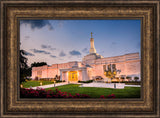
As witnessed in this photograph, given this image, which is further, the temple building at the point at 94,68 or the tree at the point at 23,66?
the temple building at the point at 94,68

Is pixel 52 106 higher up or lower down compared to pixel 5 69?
lower down

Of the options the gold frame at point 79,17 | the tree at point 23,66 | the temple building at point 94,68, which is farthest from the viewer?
the temple building at point 94,68

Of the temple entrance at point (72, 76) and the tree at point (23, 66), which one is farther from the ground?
the tree at point (23, 66)

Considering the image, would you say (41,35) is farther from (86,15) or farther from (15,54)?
(86,15)

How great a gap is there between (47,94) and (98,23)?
429 centimetres

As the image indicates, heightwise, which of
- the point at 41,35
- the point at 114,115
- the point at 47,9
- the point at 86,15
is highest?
the point at 47,9

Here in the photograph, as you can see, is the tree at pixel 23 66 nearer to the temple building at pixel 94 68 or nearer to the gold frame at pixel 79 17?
the gold frame at pixel 79 17

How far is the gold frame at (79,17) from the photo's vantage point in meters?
3.44

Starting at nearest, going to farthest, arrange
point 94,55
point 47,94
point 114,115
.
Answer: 1. point 114,115
2. point 47,94
3. point 94,55

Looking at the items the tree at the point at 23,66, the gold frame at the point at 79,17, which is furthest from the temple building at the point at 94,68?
the gold frame at the point at 79,17

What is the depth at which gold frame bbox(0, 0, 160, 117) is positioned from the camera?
11.3 ft

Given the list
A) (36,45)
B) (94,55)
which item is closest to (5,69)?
(36,45)

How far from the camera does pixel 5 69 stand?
355 centimetres

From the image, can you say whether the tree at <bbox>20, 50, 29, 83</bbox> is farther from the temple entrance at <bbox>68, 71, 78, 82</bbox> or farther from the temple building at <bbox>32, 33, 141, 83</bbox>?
the temple entrance at <bbox>68, 71, 78, 82</bbox>
